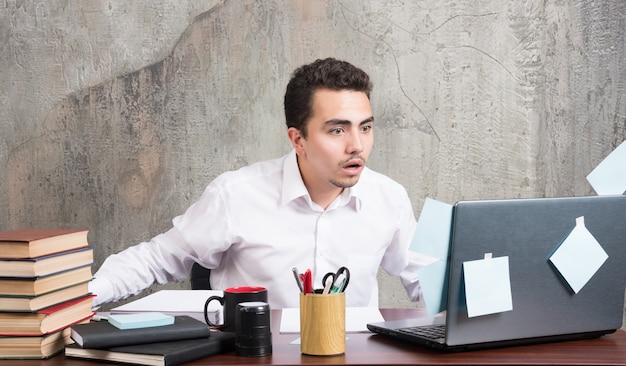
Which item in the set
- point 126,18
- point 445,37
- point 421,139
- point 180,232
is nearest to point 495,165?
point 421,139

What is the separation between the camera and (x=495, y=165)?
122 inches

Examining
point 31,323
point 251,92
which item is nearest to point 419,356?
point 31,323

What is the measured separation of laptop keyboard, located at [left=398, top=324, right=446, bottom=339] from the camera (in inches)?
54.7

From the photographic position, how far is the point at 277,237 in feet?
7.47

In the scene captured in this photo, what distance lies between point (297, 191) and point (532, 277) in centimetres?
105

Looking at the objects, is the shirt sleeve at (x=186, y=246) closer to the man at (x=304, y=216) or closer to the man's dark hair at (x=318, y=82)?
the man at (x=304, y=216)

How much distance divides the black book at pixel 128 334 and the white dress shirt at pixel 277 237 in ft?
2.84

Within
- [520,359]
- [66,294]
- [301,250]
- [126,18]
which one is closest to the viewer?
[520,359]

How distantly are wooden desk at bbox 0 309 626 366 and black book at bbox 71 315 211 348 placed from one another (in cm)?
4

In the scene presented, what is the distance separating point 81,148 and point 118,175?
19cm

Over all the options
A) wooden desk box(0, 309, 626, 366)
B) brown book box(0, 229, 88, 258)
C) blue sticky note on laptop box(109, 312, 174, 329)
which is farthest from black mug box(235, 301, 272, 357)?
brown book box(0, 229, 88, 258)

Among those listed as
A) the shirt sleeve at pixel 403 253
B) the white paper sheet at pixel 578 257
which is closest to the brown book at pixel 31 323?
the white paper sheet at pixel 578 257

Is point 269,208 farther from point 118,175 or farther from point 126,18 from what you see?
point 126,18

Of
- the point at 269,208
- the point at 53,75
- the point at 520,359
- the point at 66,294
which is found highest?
the point at 53,75
